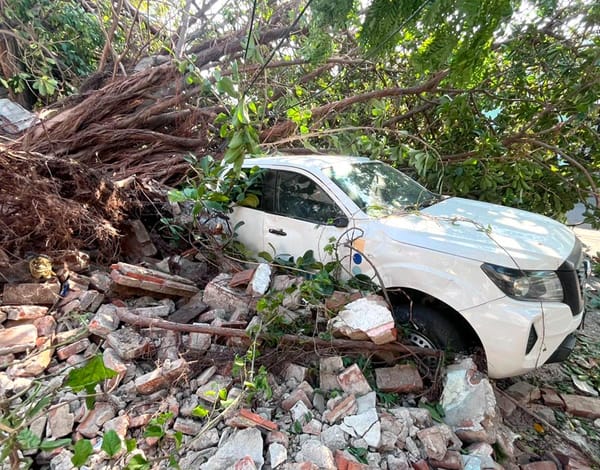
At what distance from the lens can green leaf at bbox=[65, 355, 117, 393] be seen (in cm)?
129

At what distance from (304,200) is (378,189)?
70cm

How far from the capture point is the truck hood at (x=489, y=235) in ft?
7.46

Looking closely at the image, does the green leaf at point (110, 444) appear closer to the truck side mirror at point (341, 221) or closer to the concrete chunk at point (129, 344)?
the concrete chunk at point (129, 344)

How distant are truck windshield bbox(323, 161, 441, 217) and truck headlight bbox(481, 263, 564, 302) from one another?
95 cm

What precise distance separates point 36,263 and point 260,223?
2068 millimetres

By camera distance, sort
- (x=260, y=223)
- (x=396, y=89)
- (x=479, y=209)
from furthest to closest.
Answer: (x=396, y=89)
(x=260, y=223)
(x=479, y=209)

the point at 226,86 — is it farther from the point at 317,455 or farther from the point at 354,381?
the point at 317,455

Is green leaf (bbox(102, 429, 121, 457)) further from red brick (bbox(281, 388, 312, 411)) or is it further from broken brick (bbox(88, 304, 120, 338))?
broken brick (bbox(88, 304, 120, 338))

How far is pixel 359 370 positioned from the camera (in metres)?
2.33

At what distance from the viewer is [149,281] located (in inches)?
122

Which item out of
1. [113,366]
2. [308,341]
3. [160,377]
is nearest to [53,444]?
[160,377]

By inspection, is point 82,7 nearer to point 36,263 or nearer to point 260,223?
point 36,263

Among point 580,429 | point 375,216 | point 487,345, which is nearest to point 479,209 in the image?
point 375,216

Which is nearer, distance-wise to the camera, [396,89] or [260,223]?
[260,223]
